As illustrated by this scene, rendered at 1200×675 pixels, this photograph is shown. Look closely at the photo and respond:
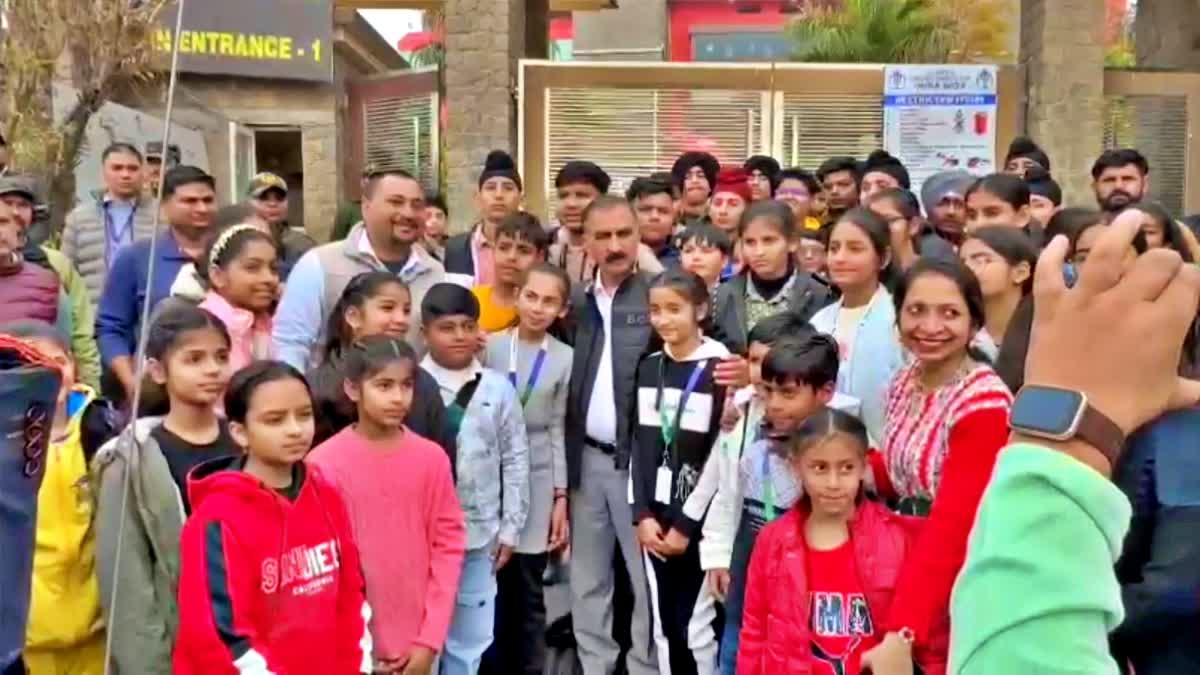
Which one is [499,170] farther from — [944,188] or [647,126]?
[647,126]

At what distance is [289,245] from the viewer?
5.74 m

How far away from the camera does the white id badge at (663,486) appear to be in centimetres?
407

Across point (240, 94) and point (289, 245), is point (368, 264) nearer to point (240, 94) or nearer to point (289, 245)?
point (289, 245)

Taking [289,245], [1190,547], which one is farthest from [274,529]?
[289,245]

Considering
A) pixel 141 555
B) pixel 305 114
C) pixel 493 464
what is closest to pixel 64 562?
pixel 141 555

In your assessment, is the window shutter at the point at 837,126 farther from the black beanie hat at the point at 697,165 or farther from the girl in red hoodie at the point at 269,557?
the girl in red hoodie at the point at 269,557

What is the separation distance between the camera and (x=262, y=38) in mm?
13742

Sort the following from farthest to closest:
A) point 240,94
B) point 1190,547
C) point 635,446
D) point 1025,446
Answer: point 240,94, point 635,446, point 1190,547, point 1025,446

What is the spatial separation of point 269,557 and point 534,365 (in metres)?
1.61

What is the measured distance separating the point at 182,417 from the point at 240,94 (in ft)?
37.1

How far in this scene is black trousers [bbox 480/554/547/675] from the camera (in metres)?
4.44

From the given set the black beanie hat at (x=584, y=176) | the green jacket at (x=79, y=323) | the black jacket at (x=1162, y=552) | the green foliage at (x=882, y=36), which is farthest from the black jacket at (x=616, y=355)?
the green foliage at (x=882, y=36)

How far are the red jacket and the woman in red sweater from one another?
8 cm

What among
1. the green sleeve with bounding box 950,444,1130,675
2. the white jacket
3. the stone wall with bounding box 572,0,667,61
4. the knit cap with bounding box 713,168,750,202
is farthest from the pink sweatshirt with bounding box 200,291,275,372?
the stone wall with bounding box 572,0,667,61
